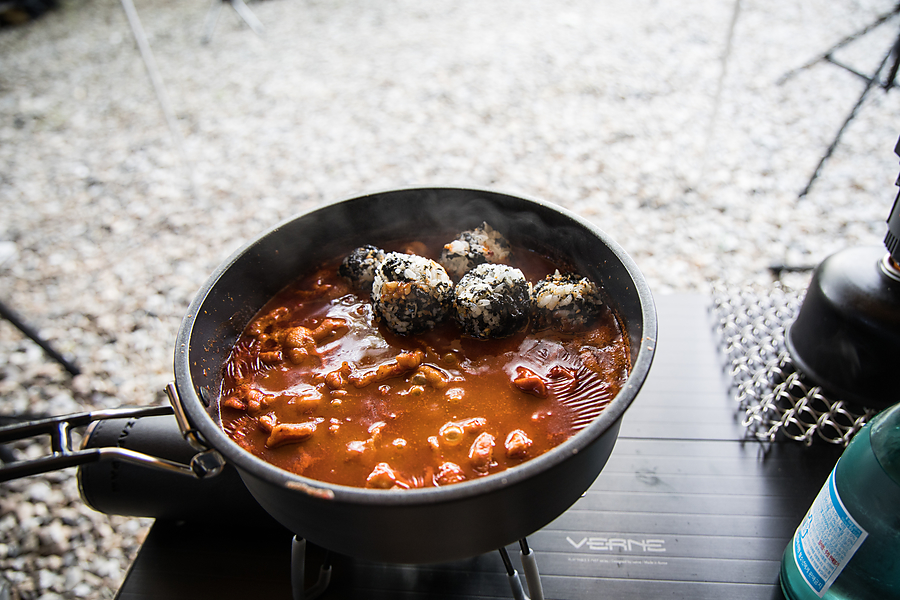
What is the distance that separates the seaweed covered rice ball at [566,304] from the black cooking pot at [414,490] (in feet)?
0.25

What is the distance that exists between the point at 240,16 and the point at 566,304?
741cm

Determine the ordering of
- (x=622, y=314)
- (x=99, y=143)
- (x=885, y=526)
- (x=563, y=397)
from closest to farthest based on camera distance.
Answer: (x=885, y=526) < (x=563, y=397) < (x=622, y=314) < (x=99, y=143)

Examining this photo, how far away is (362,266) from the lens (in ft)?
5.64

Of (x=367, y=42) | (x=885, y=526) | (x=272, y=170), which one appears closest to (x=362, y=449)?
(x=885, y=526)

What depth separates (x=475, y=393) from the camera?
142 cm

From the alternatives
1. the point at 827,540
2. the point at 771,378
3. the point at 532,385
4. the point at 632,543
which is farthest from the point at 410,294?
the point at 771,378

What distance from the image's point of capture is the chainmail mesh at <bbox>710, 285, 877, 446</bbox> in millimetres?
1990

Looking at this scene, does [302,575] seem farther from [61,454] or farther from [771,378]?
[771,378]

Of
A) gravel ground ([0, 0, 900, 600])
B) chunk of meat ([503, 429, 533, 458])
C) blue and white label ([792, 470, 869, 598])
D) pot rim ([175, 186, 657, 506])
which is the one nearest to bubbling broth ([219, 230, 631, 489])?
chunk of meat ([503, 429, 533, 458])

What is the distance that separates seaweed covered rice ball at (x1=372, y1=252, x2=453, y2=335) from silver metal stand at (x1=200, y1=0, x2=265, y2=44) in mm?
6475

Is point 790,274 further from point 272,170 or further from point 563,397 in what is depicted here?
point 272,170

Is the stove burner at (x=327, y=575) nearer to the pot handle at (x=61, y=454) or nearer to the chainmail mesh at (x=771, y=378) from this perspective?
the pot handle at (x=61, y=454)

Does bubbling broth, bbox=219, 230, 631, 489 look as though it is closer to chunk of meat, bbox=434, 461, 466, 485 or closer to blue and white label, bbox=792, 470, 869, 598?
chunk of meat, bbox=434, 461, 466, 485

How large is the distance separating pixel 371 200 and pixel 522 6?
242 inches
